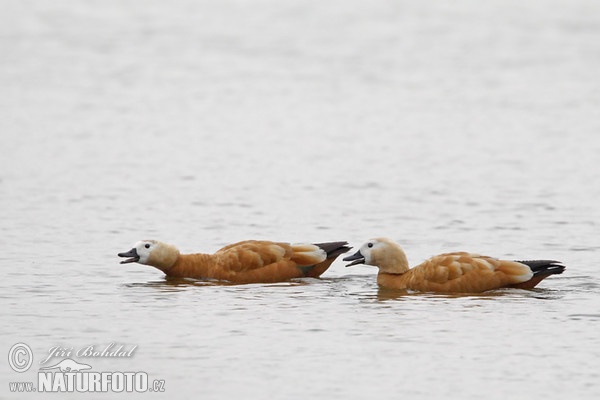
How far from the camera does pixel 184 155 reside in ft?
89.0

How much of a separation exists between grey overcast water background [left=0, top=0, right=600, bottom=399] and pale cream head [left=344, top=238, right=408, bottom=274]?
16.7 inches

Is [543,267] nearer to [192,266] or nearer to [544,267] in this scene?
[544,267]

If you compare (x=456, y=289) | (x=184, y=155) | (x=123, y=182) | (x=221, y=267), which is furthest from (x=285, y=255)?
(x=184, y=155)

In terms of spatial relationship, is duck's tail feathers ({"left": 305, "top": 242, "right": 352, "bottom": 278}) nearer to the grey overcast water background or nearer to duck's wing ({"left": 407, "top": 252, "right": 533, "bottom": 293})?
the grey overcast water background

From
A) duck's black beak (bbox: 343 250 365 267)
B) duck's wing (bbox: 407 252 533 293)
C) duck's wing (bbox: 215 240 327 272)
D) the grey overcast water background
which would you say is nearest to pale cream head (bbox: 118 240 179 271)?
the grey overcast water background

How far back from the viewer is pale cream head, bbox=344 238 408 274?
53.7 feet

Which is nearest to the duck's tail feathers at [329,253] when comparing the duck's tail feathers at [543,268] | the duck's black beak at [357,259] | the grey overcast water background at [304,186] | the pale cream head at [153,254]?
the grey overcast water background at [304,186]

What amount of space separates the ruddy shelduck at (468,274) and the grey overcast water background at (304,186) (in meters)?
0.19

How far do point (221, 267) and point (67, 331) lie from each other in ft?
10.2

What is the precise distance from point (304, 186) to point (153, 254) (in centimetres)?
741

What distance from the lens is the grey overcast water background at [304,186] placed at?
1319 cm

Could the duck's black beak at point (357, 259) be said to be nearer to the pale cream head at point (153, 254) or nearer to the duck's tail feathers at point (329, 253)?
the duck's tail feathers at point (329, 253)

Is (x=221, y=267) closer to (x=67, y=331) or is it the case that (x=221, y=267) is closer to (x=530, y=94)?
(x=67, y=331)

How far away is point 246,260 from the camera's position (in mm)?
16625
